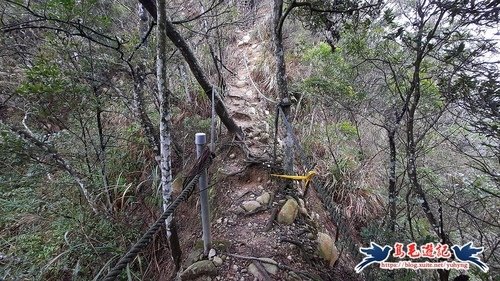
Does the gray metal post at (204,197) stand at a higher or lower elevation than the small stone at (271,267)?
higher

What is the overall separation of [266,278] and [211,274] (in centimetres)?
38

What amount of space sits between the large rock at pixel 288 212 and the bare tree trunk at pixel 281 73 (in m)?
0.32

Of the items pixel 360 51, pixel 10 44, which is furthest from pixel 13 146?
pixel 360 51

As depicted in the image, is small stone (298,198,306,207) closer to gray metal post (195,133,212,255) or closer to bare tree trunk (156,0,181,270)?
gray metal post (195,133,212,255)

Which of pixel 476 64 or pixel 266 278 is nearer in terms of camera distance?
pixel 476 64

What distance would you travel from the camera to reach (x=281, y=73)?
2.46 m

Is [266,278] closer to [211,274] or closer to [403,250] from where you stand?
[211,274]

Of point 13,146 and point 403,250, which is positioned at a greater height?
point 13,146

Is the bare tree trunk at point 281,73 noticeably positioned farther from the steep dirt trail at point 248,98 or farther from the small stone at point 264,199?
the steep dirt trail at point 248,98

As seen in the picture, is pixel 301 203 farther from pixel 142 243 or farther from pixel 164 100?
pixel 142 243

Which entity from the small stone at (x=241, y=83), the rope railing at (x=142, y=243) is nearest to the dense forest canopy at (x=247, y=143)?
the rope railing at (x=142, y=243)

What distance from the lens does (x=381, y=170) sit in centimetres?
378

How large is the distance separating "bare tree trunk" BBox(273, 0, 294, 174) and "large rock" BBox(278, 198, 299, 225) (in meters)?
0.32

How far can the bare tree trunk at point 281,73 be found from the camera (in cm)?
229
